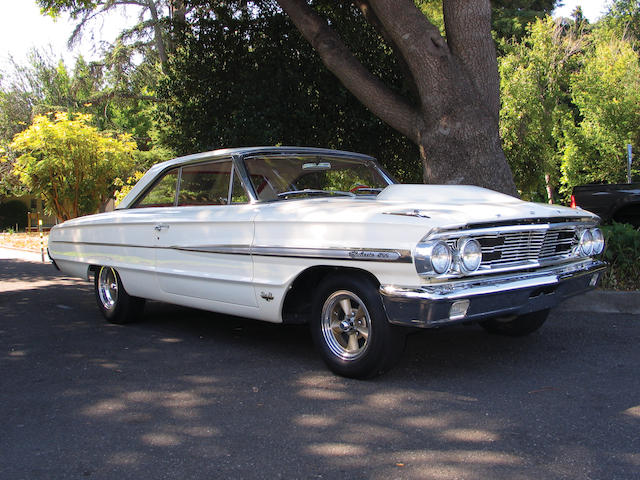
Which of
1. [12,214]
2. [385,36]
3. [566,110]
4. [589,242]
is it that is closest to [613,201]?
[385,36]

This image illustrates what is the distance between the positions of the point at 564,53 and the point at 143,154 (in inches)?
816

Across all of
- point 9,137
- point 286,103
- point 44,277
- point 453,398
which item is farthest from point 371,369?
point 9,137

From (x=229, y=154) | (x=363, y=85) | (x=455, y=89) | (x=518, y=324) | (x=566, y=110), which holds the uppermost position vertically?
(x=566, y=110)

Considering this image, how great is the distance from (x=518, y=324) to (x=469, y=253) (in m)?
1.71

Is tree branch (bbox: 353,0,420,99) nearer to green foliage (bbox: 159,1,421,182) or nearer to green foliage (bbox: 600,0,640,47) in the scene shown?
green foliage (bbox: 159,1,421,182)

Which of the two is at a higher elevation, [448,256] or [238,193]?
[238,193]

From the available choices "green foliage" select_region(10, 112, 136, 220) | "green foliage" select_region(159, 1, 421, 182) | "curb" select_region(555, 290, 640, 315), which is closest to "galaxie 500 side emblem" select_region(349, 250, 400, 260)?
"curb" select_region(555, 290, 640, 315)

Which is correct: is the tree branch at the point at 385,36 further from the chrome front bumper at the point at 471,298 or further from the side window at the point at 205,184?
the chrome front bumper at the point at 471,298

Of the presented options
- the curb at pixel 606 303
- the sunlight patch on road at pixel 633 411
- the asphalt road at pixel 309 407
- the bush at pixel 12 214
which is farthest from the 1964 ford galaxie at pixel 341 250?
the bush at pixel 12 214

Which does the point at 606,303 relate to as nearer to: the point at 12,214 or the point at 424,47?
the point at 424,47

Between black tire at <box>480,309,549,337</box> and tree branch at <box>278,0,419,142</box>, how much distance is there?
315 centimetres

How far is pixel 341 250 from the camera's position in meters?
4.04

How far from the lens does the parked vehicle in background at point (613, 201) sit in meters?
10.0

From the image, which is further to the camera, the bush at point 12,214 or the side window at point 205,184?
the bush at point 12,214
